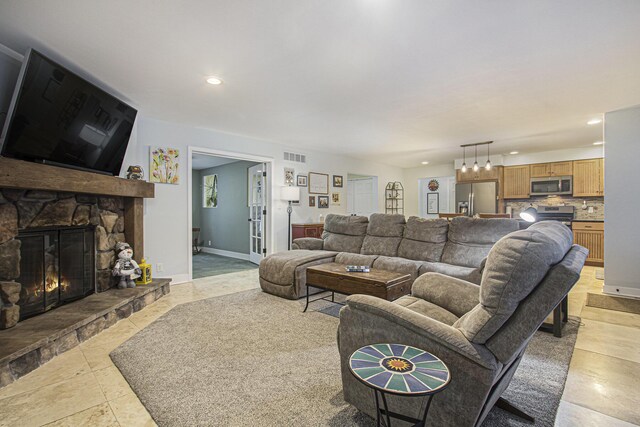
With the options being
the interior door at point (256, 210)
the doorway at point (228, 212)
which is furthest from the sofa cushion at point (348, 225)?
the interior door at point (256, 210)

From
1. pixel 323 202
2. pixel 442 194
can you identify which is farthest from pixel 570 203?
pixel 323 202

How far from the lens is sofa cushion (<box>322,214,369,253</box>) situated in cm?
459

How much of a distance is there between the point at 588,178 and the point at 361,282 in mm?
6272

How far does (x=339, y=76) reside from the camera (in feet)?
9.98

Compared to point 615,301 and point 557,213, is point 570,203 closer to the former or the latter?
point 557,213

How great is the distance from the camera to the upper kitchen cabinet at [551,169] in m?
6.57

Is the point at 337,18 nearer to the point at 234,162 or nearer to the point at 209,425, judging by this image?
the point at 209,425

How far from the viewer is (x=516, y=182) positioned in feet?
23.5

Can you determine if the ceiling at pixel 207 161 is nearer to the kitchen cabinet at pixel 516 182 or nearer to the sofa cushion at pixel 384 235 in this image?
the sofa cushion at pixel 384 235

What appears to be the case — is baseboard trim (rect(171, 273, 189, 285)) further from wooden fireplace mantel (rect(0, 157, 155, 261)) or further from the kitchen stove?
the kitchen stove

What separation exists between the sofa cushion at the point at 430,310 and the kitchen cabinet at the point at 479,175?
19.8ft

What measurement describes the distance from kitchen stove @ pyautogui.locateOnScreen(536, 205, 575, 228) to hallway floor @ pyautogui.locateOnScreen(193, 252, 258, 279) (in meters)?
6.21

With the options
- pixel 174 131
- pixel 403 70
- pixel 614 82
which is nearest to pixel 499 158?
pixel 614 82

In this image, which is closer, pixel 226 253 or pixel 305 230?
pixel 305 230
